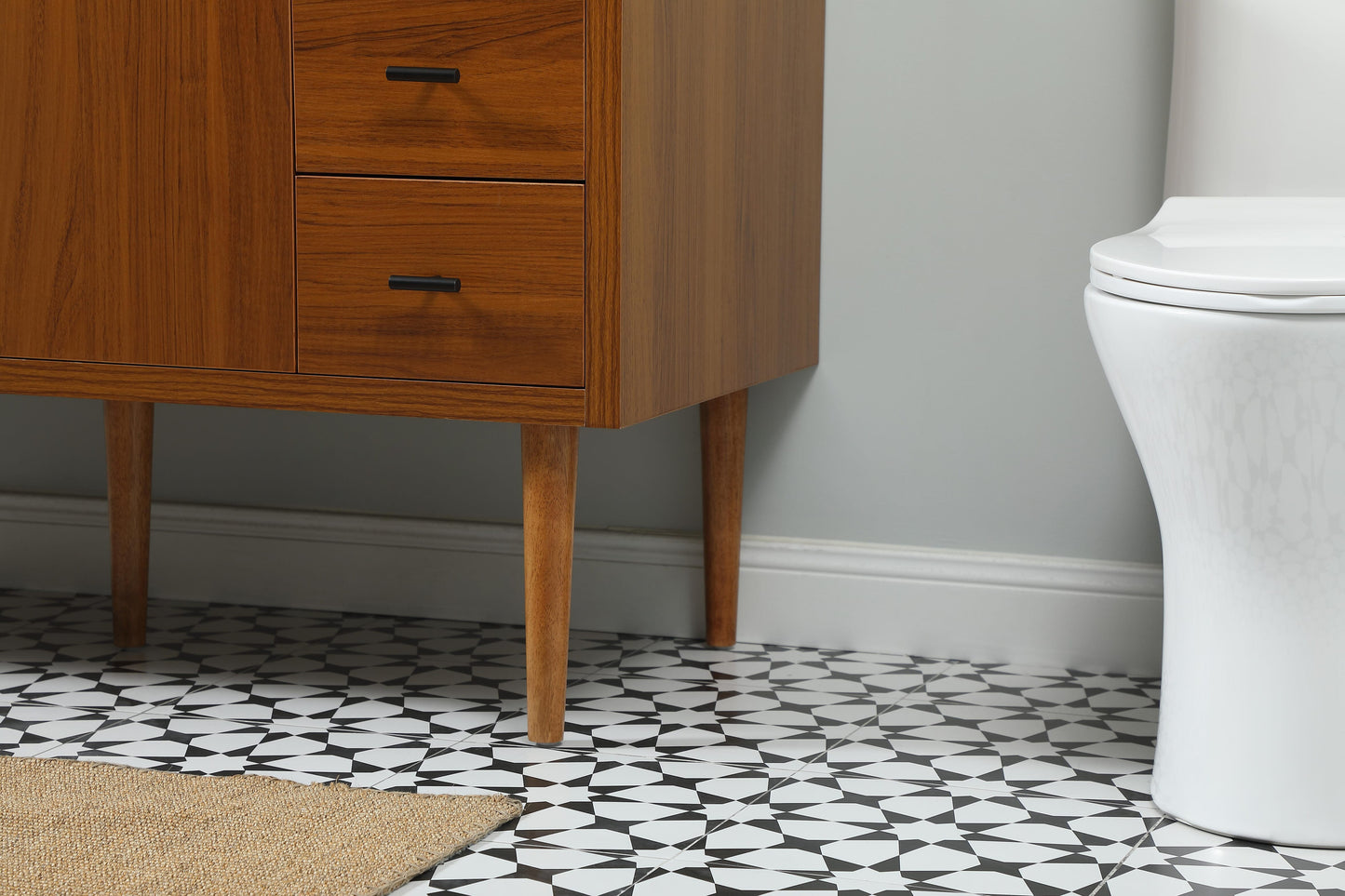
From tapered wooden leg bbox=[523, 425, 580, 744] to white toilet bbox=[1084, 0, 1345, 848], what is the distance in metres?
0.45

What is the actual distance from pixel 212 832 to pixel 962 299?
95cm

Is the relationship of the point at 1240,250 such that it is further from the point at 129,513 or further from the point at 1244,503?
the point at 129,513

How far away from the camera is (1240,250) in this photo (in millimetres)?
1222

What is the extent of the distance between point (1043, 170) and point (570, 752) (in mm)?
780

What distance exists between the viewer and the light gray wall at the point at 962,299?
1.64m

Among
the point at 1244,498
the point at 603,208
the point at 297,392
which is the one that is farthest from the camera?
the point at 297,392

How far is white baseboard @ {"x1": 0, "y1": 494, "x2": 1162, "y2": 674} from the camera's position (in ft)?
5.55

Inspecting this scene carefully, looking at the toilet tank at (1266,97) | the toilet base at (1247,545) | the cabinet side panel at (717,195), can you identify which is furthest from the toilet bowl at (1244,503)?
the cabinet side panel at (717,195)

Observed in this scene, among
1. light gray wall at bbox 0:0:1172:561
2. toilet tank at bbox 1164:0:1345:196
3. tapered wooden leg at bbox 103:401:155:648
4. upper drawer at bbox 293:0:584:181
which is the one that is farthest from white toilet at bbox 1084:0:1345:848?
tapered wooden leg at bbox 103:401:155:648

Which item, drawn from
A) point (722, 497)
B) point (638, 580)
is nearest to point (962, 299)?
point (722, 497)

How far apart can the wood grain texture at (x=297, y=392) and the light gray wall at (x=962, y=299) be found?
0.51m

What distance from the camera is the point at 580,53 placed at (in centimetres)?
125

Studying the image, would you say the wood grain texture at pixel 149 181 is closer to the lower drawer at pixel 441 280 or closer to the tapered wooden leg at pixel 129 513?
the lower drawer at pixel 441 280

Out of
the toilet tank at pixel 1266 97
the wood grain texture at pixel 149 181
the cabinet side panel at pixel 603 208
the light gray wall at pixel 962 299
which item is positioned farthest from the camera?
the light gray wall at pixel 962 299
